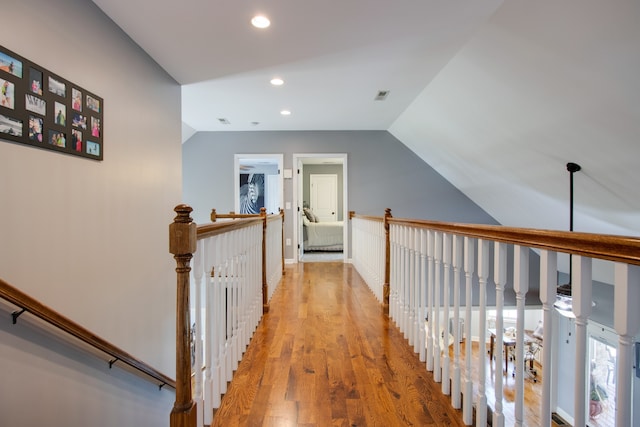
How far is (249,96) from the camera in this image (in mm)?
3912

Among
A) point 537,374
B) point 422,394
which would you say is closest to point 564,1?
point 422,394

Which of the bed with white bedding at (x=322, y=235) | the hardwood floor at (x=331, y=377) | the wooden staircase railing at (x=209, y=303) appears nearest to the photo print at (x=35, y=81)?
the wooden staircase railing at (x=209, y=303)

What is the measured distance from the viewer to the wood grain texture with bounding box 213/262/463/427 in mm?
1439

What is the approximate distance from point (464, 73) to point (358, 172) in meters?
2.86

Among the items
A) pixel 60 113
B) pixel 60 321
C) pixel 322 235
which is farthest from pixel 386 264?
pixel 322 235

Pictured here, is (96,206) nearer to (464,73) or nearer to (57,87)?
(57,87)

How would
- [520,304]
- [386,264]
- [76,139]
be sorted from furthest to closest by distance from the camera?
[386,264], [76,139], [520,304]

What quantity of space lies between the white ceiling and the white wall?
38cm

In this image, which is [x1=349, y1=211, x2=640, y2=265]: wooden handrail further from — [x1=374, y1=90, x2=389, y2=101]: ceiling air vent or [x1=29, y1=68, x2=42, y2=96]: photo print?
[x1=374, y1=90, x2=389, y2=101]: ceiling air vent

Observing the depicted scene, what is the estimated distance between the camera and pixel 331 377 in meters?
1.78

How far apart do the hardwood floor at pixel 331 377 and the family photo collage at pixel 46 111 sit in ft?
5.65

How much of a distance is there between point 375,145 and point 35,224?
4.97m

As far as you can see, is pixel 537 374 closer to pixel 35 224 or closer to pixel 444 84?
pixel 444 84

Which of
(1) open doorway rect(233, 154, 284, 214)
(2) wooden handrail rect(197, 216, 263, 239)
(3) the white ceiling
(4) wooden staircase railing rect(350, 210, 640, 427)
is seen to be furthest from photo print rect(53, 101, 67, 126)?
(1) open doorway rect(233, 154, 284, 214)
